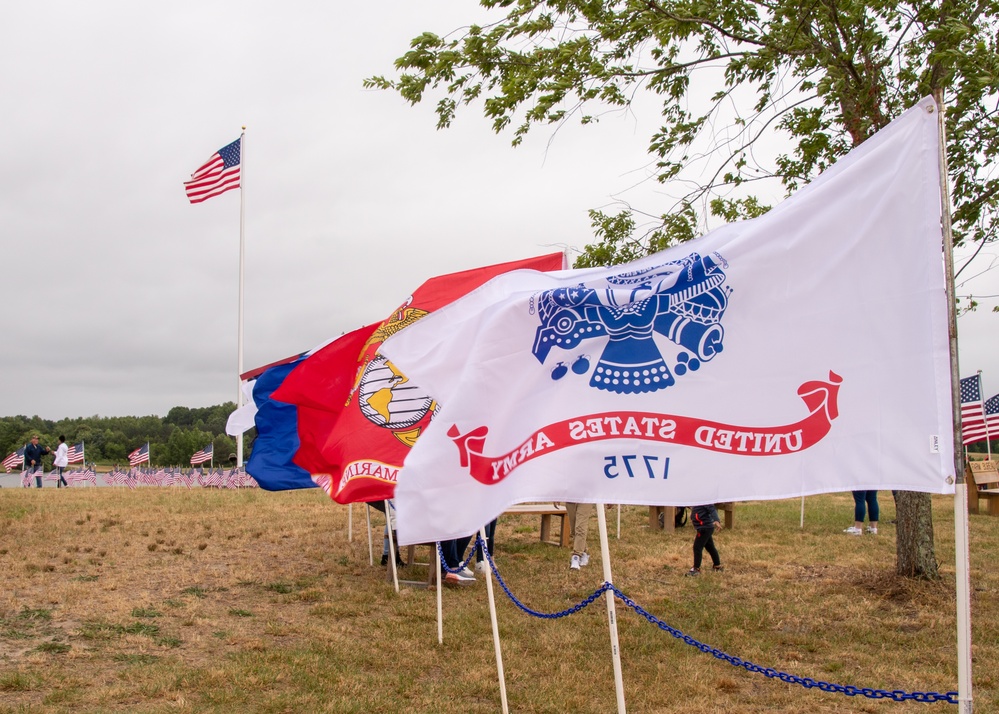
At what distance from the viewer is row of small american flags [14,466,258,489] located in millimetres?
36094

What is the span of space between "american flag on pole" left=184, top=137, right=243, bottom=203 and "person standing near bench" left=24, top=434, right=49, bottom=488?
397 inches

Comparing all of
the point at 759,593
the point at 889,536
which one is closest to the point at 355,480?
the point at 759,593

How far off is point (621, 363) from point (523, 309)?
0.85m

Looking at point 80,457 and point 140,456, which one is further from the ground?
point 80,457

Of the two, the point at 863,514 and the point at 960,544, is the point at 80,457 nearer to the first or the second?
the point at 863,514

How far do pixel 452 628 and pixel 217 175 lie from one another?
2784 centimetres

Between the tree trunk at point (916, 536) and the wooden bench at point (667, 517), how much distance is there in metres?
5.94

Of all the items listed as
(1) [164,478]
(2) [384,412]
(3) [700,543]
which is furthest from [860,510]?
(1) [164,478]

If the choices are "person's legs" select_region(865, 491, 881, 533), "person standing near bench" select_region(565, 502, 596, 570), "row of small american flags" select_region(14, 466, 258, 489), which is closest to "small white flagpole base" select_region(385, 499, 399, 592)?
"person standing near bench" select_region(565, 502, 596, 570)

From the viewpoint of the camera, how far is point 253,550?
13.7m

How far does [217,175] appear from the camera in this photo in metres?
32.6

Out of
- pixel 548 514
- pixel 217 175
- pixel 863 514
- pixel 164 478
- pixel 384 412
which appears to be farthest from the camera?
pixel 164 478

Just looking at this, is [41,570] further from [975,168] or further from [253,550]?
[975,168]

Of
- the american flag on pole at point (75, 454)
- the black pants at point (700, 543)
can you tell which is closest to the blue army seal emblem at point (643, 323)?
the black pants at point (700, 543)
